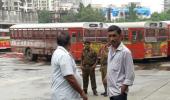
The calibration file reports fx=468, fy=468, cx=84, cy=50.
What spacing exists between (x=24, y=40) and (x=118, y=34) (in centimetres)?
2500

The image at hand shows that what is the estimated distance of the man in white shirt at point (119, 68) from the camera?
612 centimetres

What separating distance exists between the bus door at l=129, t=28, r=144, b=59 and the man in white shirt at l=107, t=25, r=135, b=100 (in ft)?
65.8

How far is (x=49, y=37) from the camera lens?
28.8 meters

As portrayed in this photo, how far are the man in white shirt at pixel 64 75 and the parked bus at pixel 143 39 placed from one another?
2038 centimetres

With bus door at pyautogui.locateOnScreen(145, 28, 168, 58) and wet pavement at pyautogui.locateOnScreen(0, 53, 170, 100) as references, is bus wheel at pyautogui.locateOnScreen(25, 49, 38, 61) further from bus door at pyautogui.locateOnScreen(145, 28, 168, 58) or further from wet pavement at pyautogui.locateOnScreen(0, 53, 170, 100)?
bus door at pyautogui.locateOnScreen(145, 28, 168, 58)

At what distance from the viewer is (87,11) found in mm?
128125

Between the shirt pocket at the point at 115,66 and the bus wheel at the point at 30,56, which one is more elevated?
the shirt pocket at the point at 115,66

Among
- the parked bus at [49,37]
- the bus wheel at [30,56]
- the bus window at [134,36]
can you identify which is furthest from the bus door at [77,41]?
the bus wheel at [30,56]

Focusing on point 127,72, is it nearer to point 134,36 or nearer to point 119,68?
point 119,68

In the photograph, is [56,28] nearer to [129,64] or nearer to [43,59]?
[43,59]

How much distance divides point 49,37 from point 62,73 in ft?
75.5

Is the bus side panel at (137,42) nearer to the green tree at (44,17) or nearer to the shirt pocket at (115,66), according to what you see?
the shirt pocket at (115,66)

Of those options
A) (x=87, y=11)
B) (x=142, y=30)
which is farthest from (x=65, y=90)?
(x=87, y=11)

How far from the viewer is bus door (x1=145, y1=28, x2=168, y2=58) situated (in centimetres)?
2655
